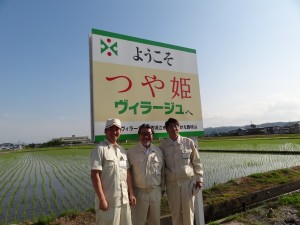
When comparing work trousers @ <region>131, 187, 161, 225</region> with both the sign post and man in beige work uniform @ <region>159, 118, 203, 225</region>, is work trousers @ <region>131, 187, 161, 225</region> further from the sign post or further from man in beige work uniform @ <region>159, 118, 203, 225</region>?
the sign post

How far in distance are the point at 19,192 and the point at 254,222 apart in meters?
8.07

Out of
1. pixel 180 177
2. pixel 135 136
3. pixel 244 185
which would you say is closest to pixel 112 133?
pixel 135 136

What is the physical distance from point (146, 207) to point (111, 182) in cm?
56

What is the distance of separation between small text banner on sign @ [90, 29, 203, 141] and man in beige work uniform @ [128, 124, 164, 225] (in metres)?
0.48

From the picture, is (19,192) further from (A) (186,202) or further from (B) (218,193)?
(A) (186,202)

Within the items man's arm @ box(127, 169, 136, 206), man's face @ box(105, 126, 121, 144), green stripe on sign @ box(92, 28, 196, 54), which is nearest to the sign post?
green stripe on sign @ box(92, 28, 196, 54)

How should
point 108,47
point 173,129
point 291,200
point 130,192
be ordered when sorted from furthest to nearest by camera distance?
point 291,200, point 108,47, point 173,129, point 130,192

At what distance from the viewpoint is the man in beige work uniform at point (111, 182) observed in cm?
247

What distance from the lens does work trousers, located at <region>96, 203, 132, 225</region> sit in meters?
2.47

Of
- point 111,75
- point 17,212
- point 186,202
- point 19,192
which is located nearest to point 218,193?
point 186,202

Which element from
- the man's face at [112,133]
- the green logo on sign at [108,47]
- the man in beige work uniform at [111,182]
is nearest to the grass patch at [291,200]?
the man in beige work uniform at [111,182]

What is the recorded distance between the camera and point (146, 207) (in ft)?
9.25

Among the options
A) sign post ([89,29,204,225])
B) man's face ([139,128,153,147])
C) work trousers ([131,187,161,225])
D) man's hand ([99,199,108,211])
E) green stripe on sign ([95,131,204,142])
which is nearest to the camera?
man's hand ([99,199,108,211])

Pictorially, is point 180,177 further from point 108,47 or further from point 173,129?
point 108,47
